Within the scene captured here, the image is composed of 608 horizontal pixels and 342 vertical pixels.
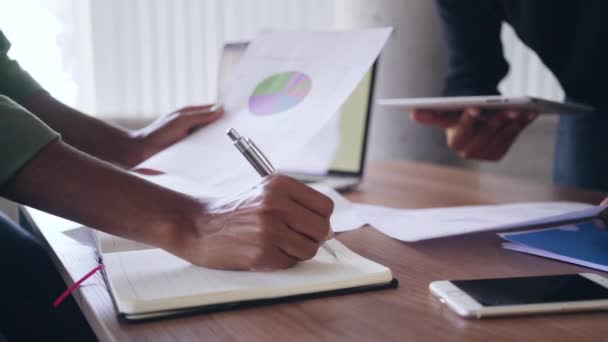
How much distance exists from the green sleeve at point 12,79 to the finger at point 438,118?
706mm

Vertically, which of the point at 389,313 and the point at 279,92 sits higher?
the point at 279,92

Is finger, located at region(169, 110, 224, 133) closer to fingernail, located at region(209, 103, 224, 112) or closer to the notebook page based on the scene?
fingernail, located at region(209, 103, 224, 112)

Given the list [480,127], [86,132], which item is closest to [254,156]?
[86,132]

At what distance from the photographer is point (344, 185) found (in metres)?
1.03

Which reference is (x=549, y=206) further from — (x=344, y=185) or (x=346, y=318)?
(x=346, y=318)

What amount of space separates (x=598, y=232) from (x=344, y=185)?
1.53ft

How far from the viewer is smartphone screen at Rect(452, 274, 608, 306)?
16.3 inches

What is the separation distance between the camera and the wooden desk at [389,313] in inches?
14.7

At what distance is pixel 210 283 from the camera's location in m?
0.44

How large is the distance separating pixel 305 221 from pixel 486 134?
0.79 metres

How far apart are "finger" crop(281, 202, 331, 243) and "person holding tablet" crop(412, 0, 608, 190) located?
2.20ft

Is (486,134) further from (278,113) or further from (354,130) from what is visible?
(278,113)

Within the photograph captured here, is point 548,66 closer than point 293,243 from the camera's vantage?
No

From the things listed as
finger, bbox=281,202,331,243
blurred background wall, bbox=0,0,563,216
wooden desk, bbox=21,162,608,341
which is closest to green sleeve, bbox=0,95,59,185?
wooden desk, bbox=21,162,608,341
